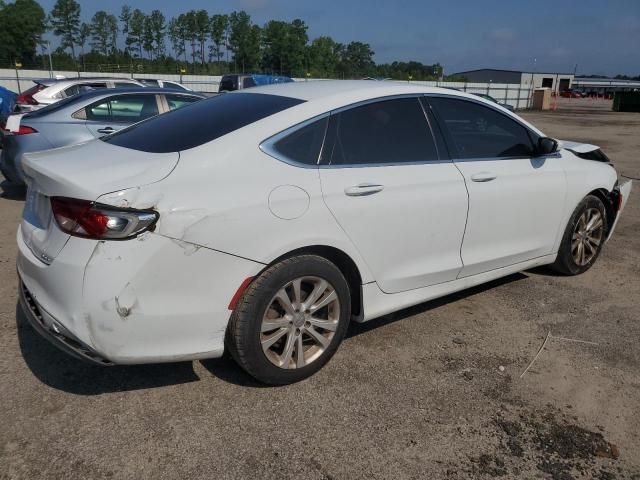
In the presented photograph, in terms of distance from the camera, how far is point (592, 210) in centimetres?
473

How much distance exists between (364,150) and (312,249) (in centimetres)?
70

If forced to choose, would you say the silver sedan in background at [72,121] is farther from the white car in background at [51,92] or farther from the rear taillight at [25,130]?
the white car in background at [51,92]

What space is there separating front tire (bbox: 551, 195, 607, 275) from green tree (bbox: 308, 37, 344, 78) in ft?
242

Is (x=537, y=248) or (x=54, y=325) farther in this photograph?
(x=537, y=248)

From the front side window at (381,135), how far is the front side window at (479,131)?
225 mm

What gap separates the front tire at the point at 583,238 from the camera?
4.58 metres

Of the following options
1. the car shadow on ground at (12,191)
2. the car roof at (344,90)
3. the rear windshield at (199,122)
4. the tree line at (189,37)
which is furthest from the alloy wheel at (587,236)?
the tree line at (189,37)

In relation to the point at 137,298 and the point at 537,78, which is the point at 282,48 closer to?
the point at 537,78

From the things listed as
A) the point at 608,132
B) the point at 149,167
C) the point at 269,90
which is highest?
the point at 269,90

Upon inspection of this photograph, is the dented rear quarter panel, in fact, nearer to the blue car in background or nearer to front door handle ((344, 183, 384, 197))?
front door handle ((344, 183, 384, 197))

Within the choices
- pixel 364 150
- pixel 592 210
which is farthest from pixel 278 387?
pixel 592 210

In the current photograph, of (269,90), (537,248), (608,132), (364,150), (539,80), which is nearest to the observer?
(364,150)

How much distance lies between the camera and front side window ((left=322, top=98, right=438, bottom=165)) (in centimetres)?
312

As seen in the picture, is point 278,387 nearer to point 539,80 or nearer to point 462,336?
point 462,336
